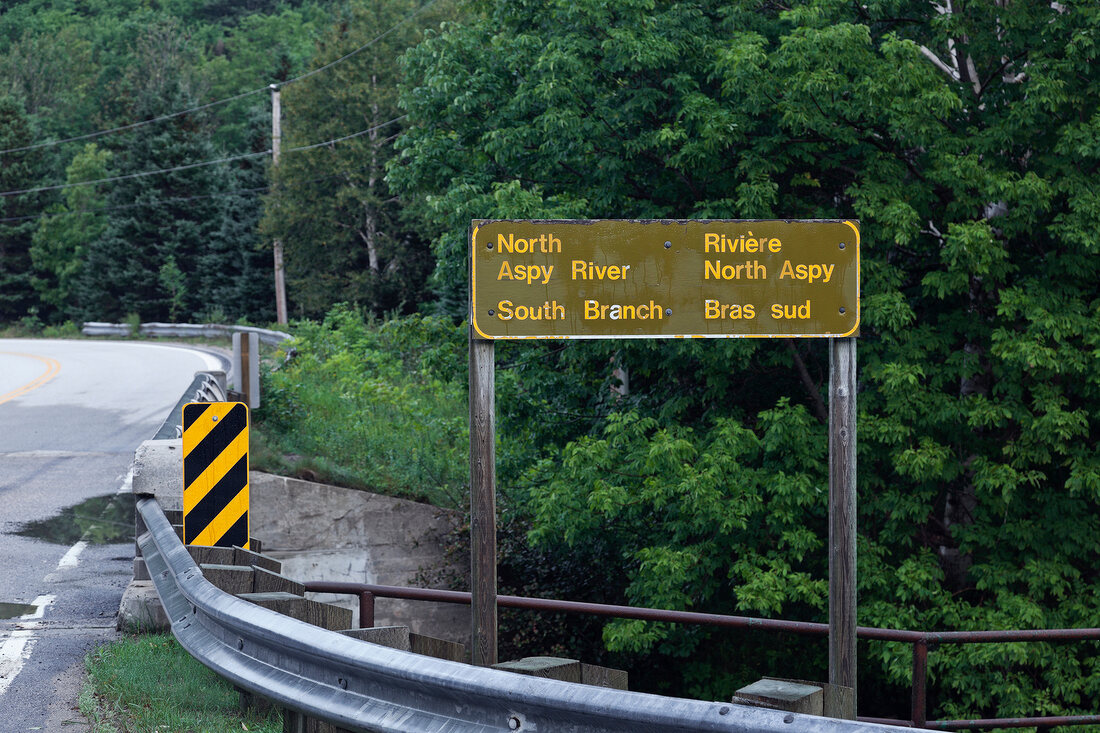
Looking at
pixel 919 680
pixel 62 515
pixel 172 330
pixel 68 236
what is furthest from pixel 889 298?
pixel 68 236

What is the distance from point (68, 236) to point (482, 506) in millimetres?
56769

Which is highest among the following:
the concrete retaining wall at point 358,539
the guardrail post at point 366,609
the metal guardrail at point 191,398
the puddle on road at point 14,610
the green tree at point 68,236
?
the green tree at point 68,236

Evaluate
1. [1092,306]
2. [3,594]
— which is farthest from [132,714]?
[1092,306]

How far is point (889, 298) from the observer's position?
442 inches

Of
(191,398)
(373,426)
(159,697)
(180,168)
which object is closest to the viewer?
(159,697)

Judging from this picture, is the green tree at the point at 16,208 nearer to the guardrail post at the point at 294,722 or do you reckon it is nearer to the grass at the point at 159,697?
the grass at the point at 159,697

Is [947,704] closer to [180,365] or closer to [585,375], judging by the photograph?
[585,375]

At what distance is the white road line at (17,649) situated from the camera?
5.65 m

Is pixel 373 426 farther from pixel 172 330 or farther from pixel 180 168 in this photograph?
pixel 180 168

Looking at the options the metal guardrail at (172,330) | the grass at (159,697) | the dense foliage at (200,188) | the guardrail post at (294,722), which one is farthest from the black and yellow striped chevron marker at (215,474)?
the dense foliage at (200,188)

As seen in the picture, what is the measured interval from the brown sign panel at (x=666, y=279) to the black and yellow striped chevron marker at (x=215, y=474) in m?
2.54

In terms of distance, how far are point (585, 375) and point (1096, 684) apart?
7.54 m

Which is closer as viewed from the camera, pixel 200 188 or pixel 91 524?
pixel 91 524

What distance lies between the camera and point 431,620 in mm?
15383
